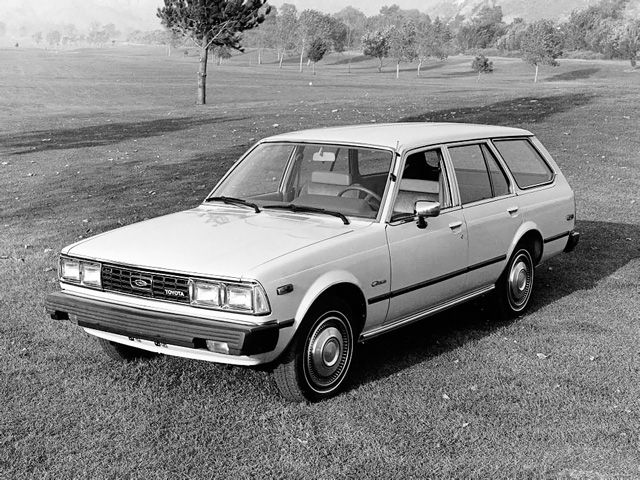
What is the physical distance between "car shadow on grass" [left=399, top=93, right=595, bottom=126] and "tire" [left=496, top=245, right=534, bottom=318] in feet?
58.7

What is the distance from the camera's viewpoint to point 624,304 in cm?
747

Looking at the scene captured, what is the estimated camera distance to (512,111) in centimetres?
2708

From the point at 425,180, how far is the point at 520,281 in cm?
148

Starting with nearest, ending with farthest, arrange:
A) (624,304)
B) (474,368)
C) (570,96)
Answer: (474,368) < (624,304) < (570,96)

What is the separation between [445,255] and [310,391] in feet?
5.20

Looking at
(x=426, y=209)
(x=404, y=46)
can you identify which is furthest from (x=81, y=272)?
(x=404, y=46)

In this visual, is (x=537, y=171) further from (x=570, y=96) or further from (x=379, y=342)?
(x=570, y=96)

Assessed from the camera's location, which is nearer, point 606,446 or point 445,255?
point 606,446

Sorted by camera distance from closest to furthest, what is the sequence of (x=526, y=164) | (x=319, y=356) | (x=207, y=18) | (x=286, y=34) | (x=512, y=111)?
(x=319, y=356) < (x=526, y=164) < (x=512, y=111) < (x=207, y=18) < (x=286, y=34)

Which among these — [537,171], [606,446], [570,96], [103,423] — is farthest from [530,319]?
[570,96]

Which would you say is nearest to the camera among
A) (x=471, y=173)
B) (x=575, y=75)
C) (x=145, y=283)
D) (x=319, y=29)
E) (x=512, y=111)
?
(x=145, y=283)

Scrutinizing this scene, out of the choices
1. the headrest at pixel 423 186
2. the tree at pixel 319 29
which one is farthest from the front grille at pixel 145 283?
the tree at pixel 319 29

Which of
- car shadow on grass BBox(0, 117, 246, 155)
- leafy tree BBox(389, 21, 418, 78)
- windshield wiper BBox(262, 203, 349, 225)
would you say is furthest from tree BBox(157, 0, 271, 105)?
leafy tree BBox(389, 21, 418, 78)

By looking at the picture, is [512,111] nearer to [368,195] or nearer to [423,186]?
[423,186]
